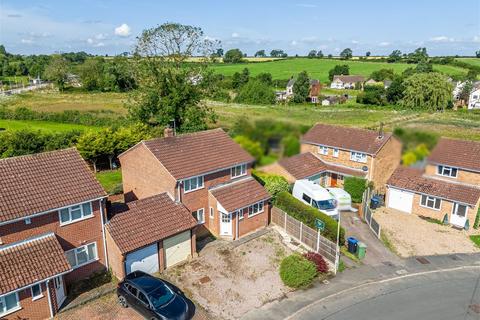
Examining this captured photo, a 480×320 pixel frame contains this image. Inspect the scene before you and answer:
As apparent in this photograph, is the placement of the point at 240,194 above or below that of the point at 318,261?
above

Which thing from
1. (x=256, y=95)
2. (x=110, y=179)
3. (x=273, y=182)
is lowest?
(x=110, y=179)

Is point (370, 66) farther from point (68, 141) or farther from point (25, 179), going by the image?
point (25, 179)

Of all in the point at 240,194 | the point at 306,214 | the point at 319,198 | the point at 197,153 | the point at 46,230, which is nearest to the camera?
the point at 46,230

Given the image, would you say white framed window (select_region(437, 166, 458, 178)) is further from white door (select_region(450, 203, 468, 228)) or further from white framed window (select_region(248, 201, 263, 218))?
white framed window (select_region(248, 201, 263, 218))

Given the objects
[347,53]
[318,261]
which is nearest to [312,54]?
[347,53]

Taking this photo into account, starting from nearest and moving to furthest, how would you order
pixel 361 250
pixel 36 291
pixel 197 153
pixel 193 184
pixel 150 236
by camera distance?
1. pixel 36 291
2. pixel 150 236
3. pixel 361 250
4. pixel 193 184
5. pixel 197 153

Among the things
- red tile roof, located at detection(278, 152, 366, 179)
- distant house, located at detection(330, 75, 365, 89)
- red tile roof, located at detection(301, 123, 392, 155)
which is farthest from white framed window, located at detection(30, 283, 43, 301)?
distant house, located at detection(330, 75, 365, 89)

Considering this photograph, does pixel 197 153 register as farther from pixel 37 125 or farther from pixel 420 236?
pixel 37 125
